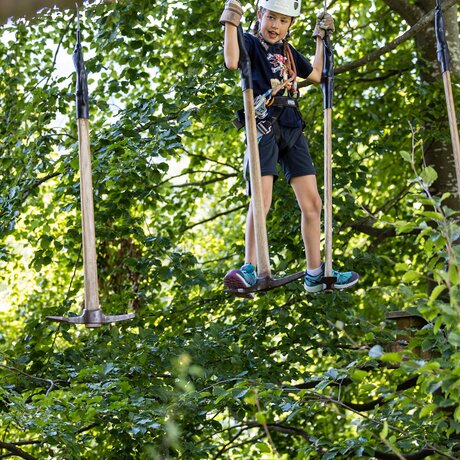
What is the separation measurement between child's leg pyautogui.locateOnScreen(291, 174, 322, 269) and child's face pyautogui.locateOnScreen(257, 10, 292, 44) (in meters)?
0.58

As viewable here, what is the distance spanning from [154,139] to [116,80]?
3.28 ft

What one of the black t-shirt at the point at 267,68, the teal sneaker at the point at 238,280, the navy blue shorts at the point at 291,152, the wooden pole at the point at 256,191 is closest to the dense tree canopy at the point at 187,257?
the teal sneaker at the point at 238,280

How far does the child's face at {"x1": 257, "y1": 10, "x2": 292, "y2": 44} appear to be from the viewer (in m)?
4.16

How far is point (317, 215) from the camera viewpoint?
432cm

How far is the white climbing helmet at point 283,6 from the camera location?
410cm

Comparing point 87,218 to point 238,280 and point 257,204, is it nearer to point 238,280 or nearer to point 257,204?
point 257,204

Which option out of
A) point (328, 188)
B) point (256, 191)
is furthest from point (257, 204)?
point (328, 188)

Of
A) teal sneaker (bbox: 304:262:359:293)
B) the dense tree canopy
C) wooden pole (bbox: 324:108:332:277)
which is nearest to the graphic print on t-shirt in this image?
wooden pole (bbox: 324:108:332:277)

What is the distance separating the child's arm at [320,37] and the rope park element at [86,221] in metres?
1.12

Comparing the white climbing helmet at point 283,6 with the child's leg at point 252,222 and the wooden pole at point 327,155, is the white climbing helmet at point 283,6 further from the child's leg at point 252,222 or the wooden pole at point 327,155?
the child's leg at point 252,222

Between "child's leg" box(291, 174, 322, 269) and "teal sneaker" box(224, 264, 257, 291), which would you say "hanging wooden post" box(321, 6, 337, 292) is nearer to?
"child's leg" box(291, 174, 322, 269)

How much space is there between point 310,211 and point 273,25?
0.77 meters

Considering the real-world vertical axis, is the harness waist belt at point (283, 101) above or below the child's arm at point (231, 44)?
below

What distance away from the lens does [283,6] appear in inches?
162
